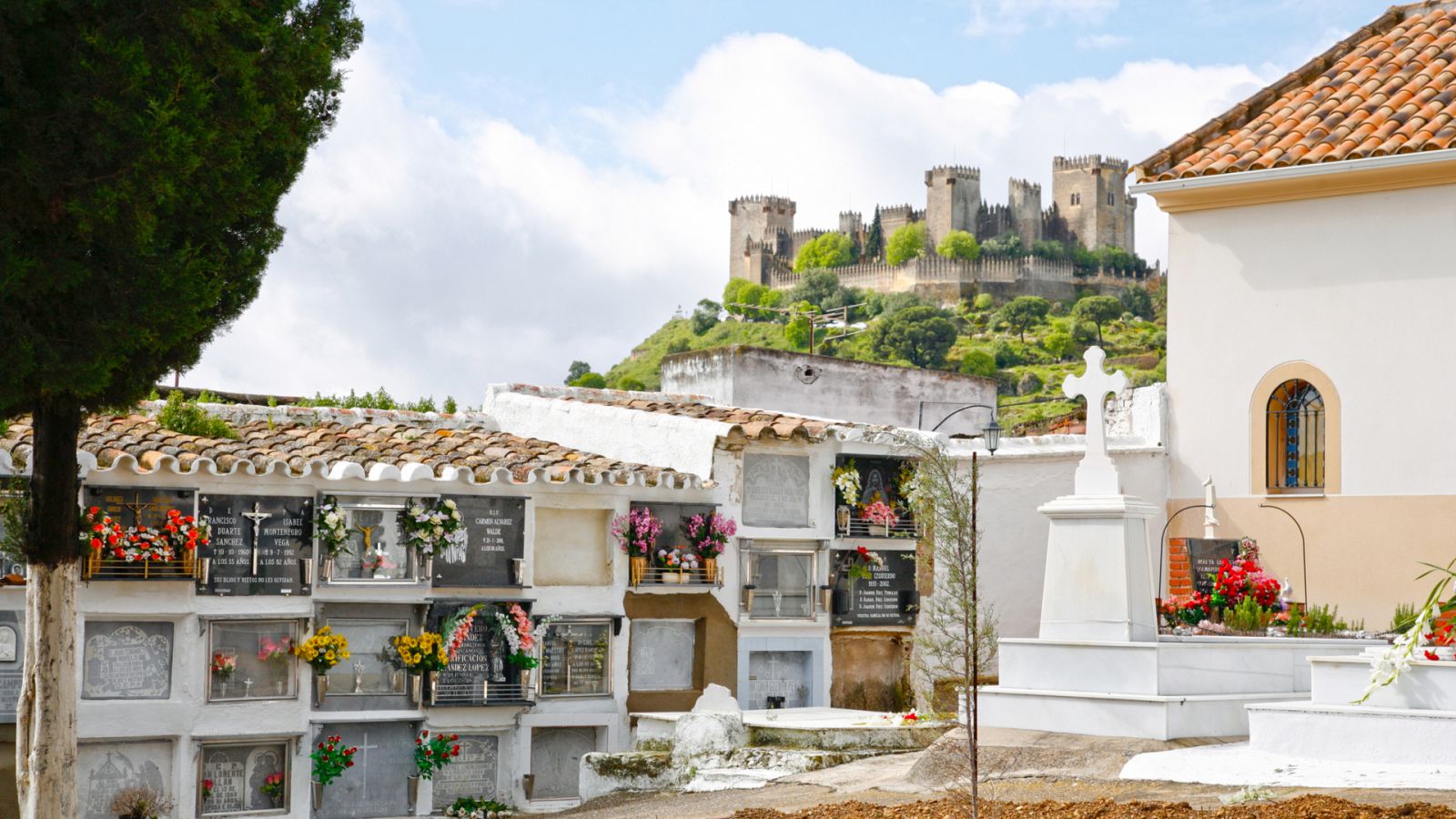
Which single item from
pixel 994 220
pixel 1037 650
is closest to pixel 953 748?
pixel 1037 650

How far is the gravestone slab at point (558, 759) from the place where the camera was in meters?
19.0

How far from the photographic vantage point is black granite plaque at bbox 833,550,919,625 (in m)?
21.0

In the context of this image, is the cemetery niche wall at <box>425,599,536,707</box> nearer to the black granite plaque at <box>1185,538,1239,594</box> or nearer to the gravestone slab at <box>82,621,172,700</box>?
the gravestone slab at <box>82,621,172,700</box>

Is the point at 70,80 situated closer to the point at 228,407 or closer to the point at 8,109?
the point at 8,109

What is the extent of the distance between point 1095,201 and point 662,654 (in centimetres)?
11596

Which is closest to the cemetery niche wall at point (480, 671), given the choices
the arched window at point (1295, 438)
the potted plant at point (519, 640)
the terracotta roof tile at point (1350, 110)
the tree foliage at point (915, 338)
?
the potted plant at point (519, 640)

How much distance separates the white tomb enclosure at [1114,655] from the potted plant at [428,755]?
22.9ft

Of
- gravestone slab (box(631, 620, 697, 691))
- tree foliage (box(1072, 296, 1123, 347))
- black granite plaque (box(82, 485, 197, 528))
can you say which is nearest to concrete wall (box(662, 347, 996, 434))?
gravestone slab (box(631, 620, 697, 691))

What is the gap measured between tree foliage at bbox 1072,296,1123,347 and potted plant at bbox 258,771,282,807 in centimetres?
9441

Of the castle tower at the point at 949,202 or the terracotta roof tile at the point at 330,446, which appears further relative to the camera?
the castle tower at the point at 949,202

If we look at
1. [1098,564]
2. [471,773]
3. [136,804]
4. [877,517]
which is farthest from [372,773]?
[1098,564]

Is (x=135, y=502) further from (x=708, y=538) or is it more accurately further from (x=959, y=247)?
(x=959, y=247)

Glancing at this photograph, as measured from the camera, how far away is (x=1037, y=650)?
1352cm

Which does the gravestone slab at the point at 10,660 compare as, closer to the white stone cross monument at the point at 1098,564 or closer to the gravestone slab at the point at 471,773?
the gravestone slab at the point at 471,773
